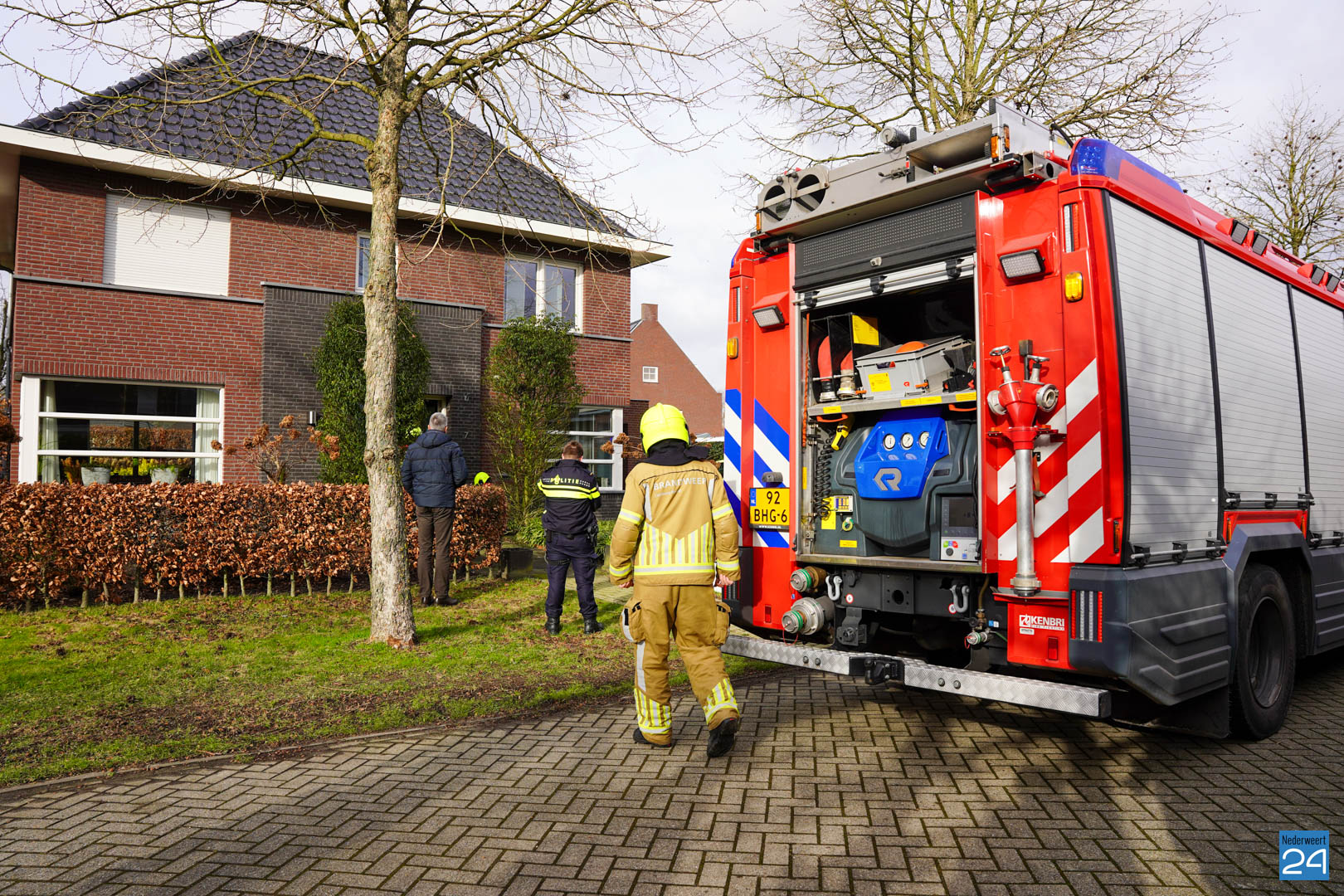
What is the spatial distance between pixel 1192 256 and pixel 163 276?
45.2 feet

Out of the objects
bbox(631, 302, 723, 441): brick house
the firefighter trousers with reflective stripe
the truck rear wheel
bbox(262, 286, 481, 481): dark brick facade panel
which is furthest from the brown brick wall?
bbox(631, 302, 723, 441): brick house

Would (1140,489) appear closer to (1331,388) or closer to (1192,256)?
(1192,256)

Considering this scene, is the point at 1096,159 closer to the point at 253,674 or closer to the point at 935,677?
the point at 935,677

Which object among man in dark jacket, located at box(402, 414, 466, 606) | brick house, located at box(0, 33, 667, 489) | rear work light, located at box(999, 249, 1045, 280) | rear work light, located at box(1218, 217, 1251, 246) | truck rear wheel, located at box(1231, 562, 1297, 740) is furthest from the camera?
brick house, located at box(0, 33, 667, 489)

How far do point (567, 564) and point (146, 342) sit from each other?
889cm

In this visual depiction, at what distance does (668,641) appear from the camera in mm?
4828

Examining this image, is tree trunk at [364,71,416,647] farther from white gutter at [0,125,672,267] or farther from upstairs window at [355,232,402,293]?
upstairs window at [355,232,402,293]

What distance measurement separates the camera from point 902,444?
478cm

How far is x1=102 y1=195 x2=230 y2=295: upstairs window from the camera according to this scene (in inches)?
514

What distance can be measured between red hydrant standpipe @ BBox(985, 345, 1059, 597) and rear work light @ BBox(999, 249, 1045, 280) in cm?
42

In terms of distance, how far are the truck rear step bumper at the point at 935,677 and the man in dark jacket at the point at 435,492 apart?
4911mm

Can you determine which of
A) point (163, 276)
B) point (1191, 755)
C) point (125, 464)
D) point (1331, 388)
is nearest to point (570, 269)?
point (163, 276)

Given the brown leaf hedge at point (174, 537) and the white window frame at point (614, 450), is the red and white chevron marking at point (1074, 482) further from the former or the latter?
the white window frame at point (614, 450)

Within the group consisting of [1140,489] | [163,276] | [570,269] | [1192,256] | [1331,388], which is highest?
[570,269]
